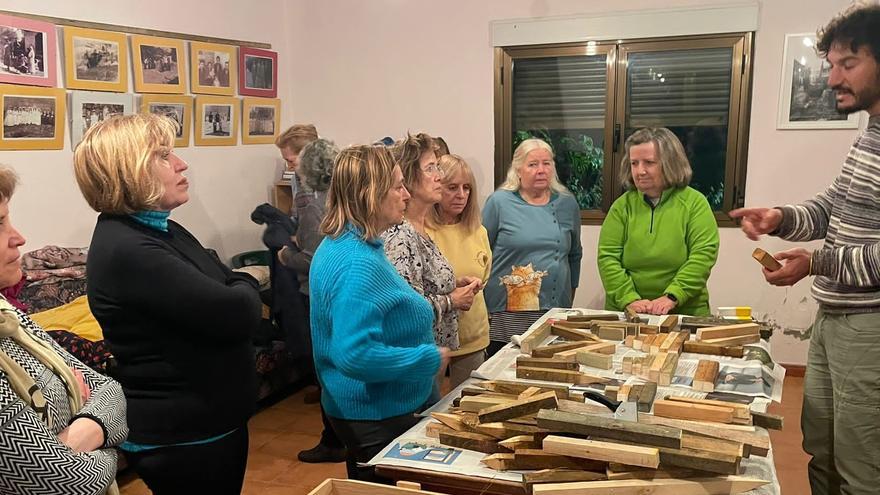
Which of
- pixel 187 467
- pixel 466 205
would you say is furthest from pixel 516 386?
pixel 466 205

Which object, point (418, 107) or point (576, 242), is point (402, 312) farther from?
point (418, 107)

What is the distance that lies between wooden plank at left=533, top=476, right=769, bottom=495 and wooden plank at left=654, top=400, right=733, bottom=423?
29cm

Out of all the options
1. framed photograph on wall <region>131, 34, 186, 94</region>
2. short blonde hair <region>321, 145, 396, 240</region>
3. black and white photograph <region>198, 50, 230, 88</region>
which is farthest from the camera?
black and white photograph <region>198, 50, 230, 88</region>

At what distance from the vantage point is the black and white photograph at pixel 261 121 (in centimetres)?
500

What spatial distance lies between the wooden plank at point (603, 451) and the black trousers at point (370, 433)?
21.8 inches

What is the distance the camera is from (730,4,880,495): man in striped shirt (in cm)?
190

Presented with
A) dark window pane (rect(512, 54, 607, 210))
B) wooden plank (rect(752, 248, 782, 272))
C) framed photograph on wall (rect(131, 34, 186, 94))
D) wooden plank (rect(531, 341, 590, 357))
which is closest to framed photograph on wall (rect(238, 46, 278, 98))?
framed photograph on wall (rect(131, 34, 186, 94))

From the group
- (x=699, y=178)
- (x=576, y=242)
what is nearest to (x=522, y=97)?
(x=699, y=178)

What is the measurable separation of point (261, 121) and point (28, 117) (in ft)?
6.12

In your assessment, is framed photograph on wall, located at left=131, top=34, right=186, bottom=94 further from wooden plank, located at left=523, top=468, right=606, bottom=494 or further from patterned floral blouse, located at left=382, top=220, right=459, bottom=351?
wooden plank, located at left=523, top=468, right=606, bottom=494

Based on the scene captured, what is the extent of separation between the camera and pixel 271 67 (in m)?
5.16

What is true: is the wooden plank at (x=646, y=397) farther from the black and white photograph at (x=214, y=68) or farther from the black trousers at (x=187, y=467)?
the black and white photograph at (x=214, y=68)

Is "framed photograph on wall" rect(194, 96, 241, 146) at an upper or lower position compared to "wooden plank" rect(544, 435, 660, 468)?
upper

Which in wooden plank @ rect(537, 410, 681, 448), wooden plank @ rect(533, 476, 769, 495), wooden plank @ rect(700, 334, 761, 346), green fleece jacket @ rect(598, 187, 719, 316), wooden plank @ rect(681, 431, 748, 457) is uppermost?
green fleece jacket @ rect(598, 187, 719, 316)
